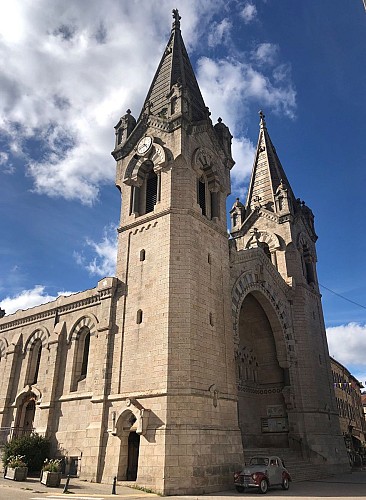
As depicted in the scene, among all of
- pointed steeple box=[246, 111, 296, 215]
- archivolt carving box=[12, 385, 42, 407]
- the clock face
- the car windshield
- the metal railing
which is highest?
pointed steeple box=[246, 111, 296, 215]

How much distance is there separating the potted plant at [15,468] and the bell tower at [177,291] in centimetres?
473

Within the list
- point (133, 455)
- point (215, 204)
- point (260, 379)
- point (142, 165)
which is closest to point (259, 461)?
point (133, 455)

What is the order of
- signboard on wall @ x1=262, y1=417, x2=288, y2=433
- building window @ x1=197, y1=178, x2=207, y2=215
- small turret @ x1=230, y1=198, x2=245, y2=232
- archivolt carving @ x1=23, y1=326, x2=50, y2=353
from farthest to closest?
small turret @ x1=230, y1=198, x2=245, y2=232, signboard on wall @ x1=262, y1=417, x2=288, y2=433, archivolt carving @ x1=23, y1=326, x2=50, y2=353, building window @ x1=197, y1=178, x2=207, y2=215

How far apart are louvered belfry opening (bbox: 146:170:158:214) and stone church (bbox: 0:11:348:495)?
81 millimetres

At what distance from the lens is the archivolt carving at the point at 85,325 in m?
24.4

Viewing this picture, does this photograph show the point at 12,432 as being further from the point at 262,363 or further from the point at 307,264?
the point at 307,264

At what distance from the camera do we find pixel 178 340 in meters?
19.1

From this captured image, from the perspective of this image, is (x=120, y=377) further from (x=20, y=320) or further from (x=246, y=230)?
(x=246, y=230)

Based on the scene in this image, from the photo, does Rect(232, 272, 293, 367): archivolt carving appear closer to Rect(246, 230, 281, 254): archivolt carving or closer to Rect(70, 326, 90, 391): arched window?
Rect(246, 230, 281, 254): archivolt carving

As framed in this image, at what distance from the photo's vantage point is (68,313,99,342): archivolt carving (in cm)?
2438

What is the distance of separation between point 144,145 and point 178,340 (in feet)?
41.6

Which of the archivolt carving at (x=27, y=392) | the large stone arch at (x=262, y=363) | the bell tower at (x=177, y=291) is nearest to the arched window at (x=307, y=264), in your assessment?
the large stone arch at (x=262, y=363)

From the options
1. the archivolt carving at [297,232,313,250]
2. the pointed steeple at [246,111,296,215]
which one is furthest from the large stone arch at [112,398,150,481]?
the pointed steeple at [246,111,296,215]

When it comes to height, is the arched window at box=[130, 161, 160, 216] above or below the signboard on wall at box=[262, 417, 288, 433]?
above
